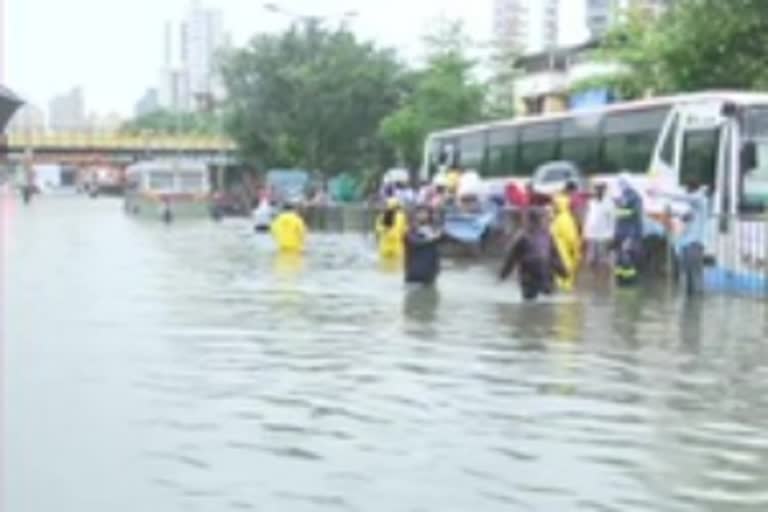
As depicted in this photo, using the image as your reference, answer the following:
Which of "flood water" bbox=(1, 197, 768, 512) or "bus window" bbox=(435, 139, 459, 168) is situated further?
"bus window" bbox=(435, 139, 459, 168)

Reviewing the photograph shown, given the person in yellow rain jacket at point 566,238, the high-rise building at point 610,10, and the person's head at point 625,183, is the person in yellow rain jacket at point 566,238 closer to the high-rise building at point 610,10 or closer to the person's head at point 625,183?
the person's head at point 625,183

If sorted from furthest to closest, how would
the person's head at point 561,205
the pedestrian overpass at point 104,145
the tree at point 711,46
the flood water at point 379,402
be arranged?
the pedestrian overpass at point 104,145 < the tree at point 711,46 < the person's head at point 561,205 < the flood water at point 379,402

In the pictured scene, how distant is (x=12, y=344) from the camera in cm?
1538

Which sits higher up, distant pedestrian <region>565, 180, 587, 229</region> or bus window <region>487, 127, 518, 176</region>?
bus window <region>487, 127, 518, 176</region>

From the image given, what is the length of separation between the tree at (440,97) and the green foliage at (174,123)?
70.2 meters

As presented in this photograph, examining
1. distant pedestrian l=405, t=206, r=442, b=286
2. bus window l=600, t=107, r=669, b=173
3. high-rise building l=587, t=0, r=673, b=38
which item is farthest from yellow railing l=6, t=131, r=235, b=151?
distant pedestrian l=405, t=206, r=442, b=286

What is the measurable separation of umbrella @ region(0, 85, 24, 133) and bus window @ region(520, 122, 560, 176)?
2084 cm

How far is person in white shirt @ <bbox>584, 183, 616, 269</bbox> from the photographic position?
90.4 ft

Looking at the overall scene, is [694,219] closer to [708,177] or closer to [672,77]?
[708,177]

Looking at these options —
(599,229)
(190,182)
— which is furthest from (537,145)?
(190,182)

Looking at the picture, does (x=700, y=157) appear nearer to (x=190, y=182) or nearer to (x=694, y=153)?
(x=694, y=153)

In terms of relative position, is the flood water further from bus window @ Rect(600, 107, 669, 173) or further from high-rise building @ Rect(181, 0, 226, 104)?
high-rise building @ Rect(181, 0, 226, 104)

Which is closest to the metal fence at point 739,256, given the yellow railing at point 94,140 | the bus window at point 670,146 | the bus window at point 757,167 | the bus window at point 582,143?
the bus window at point 757,167

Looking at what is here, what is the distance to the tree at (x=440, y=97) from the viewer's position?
6184 centimetres
